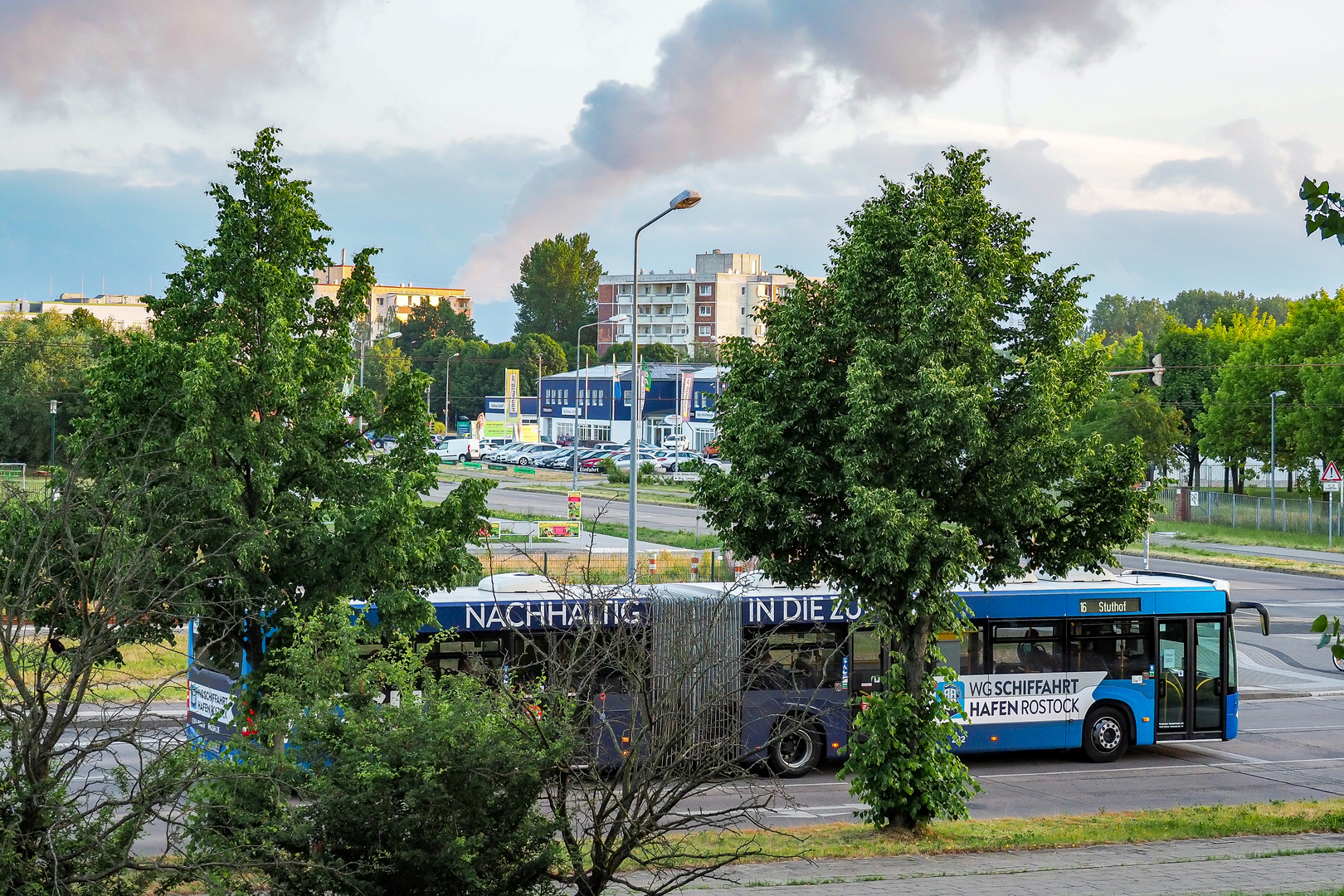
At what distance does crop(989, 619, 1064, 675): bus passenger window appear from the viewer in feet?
60.6

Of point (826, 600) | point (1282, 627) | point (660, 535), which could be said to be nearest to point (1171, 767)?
point (826, 600)

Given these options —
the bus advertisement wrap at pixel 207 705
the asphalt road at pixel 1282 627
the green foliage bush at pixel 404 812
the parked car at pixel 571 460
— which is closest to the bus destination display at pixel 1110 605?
the asphalt road at pixel 1282 627

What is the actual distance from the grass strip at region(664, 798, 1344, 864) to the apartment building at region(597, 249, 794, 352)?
132 metres

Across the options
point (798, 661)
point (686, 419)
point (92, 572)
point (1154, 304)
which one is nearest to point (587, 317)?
point (686, 419)

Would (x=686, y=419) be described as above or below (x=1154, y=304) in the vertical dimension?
below

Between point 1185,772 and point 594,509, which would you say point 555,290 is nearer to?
point 594,509

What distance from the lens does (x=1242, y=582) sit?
39.3m

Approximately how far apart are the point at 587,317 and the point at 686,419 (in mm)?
60948

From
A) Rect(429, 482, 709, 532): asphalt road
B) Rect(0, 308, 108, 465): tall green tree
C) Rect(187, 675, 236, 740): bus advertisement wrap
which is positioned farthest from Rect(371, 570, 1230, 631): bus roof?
Rect(0, 308, 108, 465): tall green tree

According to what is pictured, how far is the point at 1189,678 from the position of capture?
19188 millimetres

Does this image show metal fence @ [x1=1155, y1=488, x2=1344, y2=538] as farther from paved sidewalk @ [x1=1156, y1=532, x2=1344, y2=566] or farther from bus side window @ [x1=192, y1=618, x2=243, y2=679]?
bus side window @ [x1=192, y1=618, x2=243, y2=679]

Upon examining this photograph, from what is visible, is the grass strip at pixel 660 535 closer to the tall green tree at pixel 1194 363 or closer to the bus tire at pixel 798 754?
the bus tire at pixel 798 754

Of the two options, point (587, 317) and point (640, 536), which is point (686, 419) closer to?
point (640, 536)

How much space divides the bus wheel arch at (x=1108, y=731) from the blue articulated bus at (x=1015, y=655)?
17 mm
